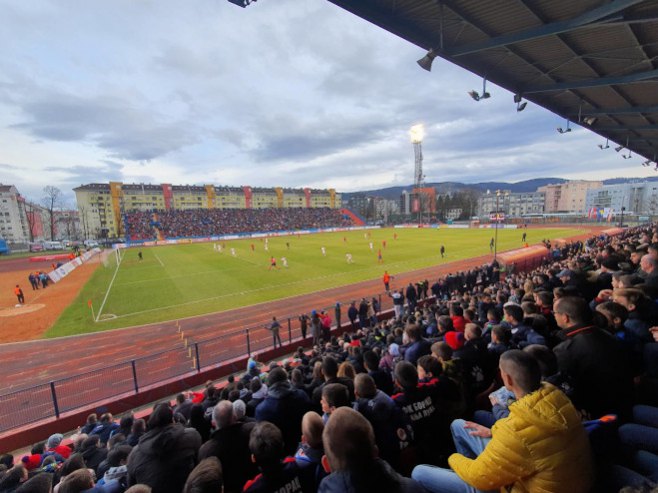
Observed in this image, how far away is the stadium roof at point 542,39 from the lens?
5.79 metres

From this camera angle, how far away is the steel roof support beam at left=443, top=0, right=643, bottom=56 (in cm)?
530

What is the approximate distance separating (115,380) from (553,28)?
15635 mm

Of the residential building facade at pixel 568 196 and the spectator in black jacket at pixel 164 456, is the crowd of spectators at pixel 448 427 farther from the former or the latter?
the residential building facade at pixel 568 196

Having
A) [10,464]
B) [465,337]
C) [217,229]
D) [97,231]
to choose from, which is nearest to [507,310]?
[465,337]

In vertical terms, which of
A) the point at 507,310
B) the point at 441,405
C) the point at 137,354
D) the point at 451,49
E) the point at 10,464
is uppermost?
the point at 451,49

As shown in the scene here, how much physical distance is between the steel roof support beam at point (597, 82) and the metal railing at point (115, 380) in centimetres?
1247

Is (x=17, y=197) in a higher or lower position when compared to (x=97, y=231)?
higher

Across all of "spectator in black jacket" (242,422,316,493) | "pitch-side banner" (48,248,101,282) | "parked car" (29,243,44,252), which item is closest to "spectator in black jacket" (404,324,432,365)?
"spectator in black jacket" (242,422,316,493)

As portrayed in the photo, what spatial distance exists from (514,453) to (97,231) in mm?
130016

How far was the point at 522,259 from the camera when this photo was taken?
2234 centimetres

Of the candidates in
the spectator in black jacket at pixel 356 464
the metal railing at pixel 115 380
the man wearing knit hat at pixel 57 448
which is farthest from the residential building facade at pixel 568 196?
the man wearing knit hat at pixel 57 448

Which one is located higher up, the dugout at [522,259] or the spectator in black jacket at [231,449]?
the spectator in black jacket at [231,449]

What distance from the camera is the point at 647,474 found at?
7.39 feet

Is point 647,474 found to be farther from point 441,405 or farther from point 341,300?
point 341,300
